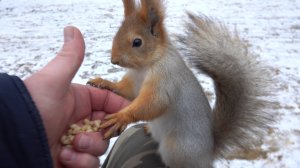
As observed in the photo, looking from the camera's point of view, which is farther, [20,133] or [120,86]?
[120,86]

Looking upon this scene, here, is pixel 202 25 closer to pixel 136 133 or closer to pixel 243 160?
pixel 136 133

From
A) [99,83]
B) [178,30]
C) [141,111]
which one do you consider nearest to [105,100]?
[99,83]

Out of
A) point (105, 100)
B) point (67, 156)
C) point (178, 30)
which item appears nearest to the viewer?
point (67, 156)

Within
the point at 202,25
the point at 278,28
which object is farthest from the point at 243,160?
the point at 278,28

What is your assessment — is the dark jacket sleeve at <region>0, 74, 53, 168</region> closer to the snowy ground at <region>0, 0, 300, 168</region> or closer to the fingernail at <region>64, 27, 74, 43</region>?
the fingernail at <region>64, 27, 74, 43</region>

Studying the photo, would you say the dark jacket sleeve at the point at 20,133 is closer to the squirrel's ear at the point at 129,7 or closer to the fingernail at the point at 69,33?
the fingernail at the point at 69,33

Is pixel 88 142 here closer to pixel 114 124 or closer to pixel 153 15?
pixel 114 124

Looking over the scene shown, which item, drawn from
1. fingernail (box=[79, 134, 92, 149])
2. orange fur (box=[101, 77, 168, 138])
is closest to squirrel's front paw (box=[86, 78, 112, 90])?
orange fur (box=[101, 77, 168, 138])
